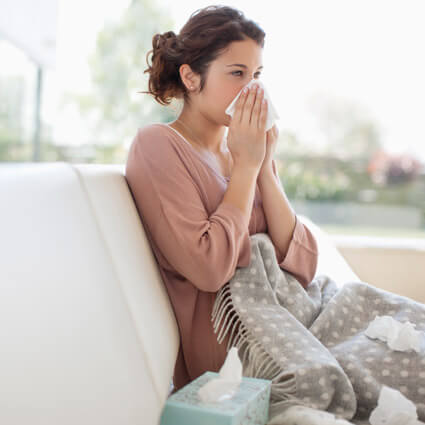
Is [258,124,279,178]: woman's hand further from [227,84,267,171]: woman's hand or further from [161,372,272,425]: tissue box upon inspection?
[161,372,272,425]: tissue box

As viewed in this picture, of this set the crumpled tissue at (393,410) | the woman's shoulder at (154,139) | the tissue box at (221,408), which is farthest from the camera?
the woman's shoulder at (154,139)

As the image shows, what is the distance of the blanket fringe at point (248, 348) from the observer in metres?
1.05

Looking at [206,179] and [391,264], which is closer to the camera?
[206,179]

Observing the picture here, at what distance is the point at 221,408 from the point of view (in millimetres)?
870

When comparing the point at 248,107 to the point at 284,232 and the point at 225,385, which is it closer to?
the point at 284,232

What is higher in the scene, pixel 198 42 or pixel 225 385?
pixel 198 42

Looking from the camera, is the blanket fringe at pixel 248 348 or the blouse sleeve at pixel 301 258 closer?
the blanket fringe at pixel 248 348

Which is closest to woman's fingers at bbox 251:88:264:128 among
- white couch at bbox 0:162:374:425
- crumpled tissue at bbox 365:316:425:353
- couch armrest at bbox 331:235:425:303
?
white couch at bbox 0:162:374:425

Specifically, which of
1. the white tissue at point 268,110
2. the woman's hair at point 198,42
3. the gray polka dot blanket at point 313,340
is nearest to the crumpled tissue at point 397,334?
the gray polka dot blanket at point 313,340

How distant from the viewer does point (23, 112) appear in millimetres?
6082

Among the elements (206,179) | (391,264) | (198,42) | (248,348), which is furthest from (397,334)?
(391,264)

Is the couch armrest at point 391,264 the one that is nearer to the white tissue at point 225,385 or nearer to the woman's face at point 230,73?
the woman's face at point 230,73

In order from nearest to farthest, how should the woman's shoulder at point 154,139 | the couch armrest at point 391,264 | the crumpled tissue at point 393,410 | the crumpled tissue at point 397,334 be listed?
1. the crumpled tissue at point 393,410
2. the crumpled tissue at point 397,334
3. the woman's shoulder at point 154,139
4. the couch armrest at point 391,264

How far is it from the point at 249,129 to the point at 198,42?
279mm
